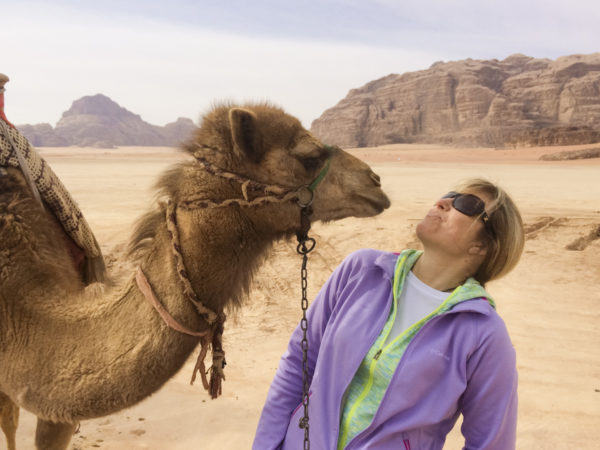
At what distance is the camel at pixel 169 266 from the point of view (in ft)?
6.63

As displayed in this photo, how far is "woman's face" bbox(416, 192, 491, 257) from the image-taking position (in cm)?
192

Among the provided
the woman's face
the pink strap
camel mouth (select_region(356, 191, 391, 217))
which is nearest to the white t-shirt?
the woman's face

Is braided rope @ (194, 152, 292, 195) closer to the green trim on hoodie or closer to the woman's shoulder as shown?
the woman's shoulder

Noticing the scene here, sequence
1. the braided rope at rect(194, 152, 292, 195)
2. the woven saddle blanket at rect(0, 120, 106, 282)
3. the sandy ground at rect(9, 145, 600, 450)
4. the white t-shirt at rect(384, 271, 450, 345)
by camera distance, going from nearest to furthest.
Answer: the white t-shirt at rect(384, 271, 450, 345) < the braided rope at rect(194, 152, 292, 195) < the woven saddle blanket at rect(0, 120, 106, 282) < the sandy ground at rect(9, 145, 600, 450)

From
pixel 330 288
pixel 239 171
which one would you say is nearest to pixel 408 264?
pixel 330 288

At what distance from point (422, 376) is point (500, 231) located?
2.00ft

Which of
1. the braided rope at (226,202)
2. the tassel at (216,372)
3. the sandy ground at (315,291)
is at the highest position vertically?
the braided rope at (226,202)

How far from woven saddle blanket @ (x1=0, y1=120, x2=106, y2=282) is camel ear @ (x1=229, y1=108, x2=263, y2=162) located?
1204 millimetres

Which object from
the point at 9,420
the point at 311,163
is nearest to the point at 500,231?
the point at 311,163

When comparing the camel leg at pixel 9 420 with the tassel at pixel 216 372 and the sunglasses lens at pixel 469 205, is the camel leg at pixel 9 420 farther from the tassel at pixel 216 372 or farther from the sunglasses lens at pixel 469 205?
the sunglasses lens at pixel 469 205

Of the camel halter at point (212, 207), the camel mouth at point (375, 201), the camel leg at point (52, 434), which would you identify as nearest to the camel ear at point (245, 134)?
the camel halter at point (212, 207)

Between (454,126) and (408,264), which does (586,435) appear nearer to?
(408,264)

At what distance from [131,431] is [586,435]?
134 inches

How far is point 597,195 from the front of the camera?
16.2 m
